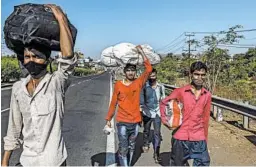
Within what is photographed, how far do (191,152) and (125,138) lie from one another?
4.69ft

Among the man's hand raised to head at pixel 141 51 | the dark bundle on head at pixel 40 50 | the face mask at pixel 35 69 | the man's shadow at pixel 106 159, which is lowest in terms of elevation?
the man's shadow at pixel 106 159

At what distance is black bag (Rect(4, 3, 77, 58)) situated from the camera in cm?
282

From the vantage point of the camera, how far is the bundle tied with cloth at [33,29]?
9.25 feet

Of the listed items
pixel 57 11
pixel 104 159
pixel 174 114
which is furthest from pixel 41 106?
pixel 104 159

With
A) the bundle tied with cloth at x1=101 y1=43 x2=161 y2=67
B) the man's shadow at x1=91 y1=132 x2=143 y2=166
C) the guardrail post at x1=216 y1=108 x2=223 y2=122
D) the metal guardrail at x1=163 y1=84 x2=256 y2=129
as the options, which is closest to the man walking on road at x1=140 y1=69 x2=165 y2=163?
the bundle tied with cloth at x1=101 y1=43 x2=161 y2=67

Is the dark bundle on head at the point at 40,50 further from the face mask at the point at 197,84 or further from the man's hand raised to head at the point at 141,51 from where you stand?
the man's hand raised to head at the point at 141,51

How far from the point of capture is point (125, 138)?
18.9 feet

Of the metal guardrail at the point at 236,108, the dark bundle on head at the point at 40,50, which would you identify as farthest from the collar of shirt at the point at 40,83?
the metal guardrail at the point at 236,108

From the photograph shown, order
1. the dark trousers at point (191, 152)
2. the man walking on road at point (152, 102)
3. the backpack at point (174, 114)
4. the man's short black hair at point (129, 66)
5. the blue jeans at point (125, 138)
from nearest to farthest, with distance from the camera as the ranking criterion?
the dark trousers at point (191, 152) < the backpack at point (174, 114) < the blue jeans at point (125, 138) < the man's short black hair at point (129, 66) < the man walking on road at point (152, 102)

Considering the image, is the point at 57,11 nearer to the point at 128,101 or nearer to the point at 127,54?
the point at 128,101

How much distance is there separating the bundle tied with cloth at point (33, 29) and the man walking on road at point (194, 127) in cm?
215

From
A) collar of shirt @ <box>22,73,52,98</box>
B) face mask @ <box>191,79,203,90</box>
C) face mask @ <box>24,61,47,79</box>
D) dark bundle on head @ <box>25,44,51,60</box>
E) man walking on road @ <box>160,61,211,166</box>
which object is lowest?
man walking on road @ <box>160,61,211,166</box>

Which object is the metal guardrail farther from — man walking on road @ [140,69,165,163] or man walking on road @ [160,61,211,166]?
man walking on road @ [160,61,211,166]

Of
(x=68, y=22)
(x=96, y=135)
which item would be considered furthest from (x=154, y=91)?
(x=68, y=22)
